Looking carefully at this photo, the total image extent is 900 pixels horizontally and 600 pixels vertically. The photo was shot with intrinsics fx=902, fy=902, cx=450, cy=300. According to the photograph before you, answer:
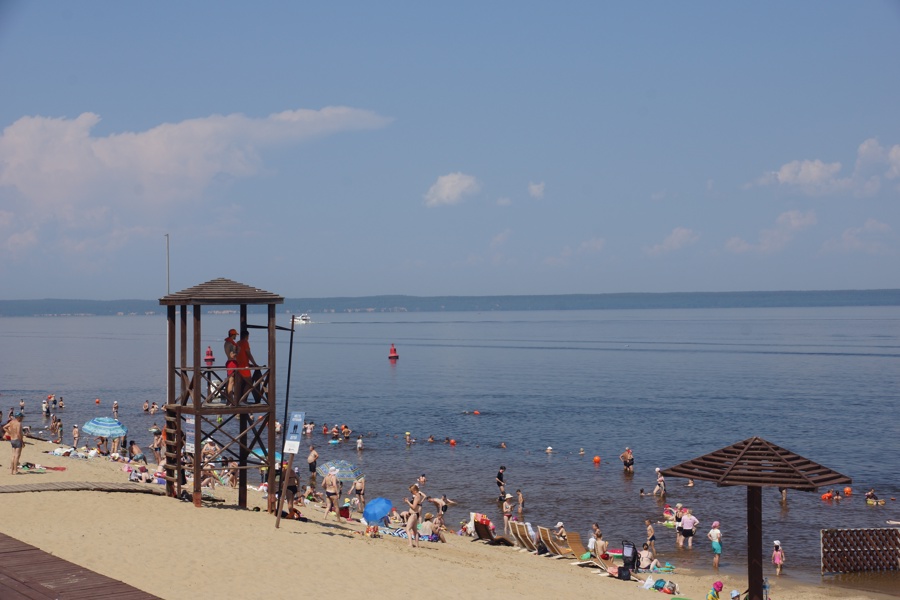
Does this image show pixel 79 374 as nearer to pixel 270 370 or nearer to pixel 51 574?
pixel 270 370

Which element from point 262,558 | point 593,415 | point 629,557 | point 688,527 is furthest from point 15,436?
point 593,415

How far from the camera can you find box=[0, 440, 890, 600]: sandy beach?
1359 cm

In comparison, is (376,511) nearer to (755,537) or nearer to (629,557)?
(629,557)

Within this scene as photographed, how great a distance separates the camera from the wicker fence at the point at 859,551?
2180 cm

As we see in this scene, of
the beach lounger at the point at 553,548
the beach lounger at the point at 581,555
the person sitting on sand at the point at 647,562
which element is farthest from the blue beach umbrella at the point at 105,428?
the person sitting on sand at the point at 647,562

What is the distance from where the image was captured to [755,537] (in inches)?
539

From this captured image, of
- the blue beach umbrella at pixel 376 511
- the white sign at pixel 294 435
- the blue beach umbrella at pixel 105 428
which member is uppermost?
the white sign at pixel 294 435

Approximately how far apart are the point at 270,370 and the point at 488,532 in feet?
25.7

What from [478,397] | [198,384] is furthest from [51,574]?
[478,397]

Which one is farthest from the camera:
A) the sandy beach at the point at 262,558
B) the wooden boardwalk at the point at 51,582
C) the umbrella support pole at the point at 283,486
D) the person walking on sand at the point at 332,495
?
the person walking on sand at the point at 332,495

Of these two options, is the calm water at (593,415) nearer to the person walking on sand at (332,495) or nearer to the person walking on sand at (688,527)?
the person walking on sand at (688,527)

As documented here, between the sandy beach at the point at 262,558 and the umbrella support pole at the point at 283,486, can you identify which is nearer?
the sandy beach at the point at 262,558

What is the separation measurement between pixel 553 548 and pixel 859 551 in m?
7.42

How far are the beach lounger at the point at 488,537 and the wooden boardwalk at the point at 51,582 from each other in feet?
44.6
